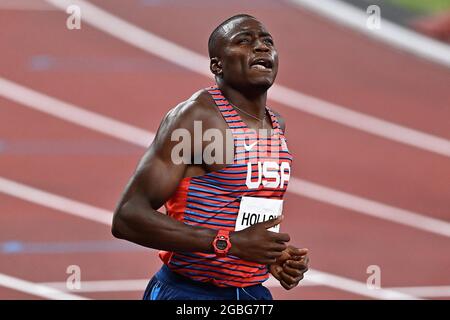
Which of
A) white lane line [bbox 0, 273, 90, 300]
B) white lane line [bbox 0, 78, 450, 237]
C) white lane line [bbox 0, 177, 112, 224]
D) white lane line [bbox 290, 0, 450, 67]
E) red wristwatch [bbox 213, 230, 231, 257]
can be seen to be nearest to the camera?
red wristwatch [bbox 213, 230, 231, 257]

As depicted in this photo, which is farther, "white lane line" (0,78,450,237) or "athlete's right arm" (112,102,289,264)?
"white lane line" (0,78,450,237)

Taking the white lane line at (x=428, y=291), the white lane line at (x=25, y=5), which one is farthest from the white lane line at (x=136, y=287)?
the white lane line at (x=25, y=5)

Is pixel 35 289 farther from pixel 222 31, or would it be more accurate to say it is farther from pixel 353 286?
pixel 222 31

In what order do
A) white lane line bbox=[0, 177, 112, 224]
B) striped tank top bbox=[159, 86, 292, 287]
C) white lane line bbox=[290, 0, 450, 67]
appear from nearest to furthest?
1. striped tank top bbox=[159, 86, 292, 287]
2. white lane line bbox=[0, 177, 112, 224]
3. white lane line bbox=[290, 0, 450, 67]

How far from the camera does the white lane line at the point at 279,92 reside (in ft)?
26.3

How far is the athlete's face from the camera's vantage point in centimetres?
307

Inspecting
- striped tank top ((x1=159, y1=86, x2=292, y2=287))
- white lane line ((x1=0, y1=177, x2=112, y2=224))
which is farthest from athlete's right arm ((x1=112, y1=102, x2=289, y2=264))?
white lane line ((x1=0, y1=177, x2=112, y2=224))

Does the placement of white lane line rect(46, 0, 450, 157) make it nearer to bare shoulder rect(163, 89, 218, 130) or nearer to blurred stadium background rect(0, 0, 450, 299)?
blurred stadium background rect(0, 0, 450, 299)

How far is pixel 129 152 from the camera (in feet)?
24.8

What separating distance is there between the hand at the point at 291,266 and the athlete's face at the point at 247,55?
1.86 feet

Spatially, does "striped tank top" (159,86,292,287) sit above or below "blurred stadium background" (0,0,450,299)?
below

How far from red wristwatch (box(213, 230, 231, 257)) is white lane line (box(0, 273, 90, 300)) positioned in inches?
112

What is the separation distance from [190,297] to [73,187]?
4315 mm

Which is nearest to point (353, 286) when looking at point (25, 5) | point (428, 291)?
point (428, 291)
